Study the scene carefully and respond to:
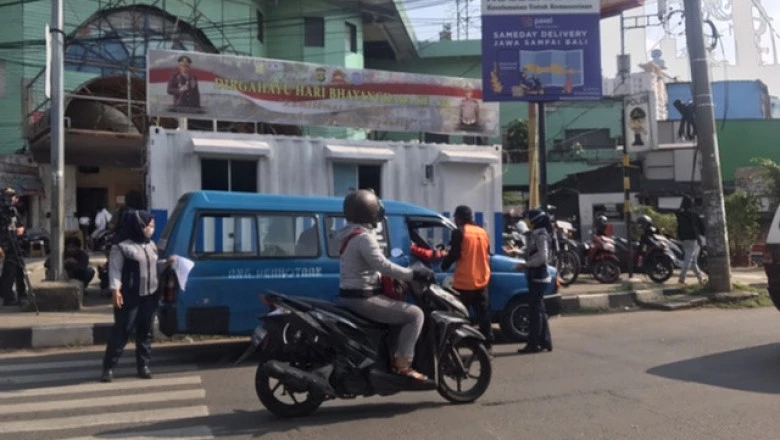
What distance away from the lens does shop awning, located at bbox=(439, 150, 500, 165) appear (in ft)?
47.0

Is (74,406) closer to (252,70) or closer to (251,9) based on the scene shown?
(252,70)

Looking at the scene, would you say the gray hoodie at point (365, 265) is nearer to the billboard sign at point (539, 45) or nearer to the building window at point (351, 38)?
the billboard sign at point (539, 45)

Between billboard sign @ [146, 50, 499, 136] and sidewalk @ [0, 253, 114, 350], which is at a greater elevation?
billboard sign @ [146, 50, 499, 136]

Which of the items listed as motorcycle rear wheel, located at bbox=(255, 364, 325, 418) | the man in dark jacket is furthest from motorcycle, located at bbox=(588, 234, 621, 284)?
motorcycle rear wheel, located at bbox=(255, 364, 325, 418)

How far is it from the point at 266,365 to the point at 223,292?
2.78m

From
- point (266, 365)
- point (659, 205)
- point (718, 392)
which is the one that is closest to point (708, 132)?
point (718, 392)

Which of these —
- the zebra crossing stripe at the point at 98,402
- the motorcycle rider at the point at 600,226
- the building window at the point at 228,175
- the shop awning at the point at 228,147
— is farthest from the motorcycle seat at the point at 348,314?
the motorcycle rider at the point at 600,226

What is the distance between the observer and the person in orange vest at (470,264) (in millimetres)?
8727

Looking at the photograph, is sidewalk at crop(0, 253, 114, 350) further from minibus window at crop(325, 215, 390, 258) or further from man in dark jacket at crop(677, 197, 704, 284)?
man in dark jacket at crop(677, 197, 704, 284)

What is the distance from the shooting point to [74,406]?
22.2 feet

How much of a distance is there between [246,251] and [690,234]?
9.06m

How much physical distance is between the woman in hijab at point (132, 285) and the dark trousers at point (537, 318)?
13.3ft

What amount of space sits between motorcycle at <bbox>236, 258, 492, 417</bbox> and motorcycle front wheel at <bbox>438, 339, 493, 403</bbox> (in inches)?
4.8

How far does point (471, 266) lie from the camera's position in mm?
8734
